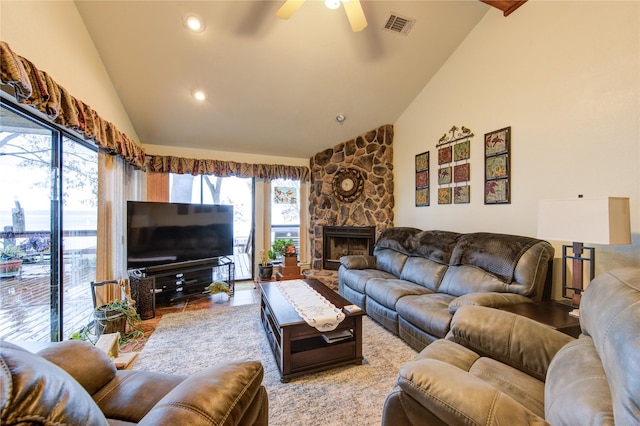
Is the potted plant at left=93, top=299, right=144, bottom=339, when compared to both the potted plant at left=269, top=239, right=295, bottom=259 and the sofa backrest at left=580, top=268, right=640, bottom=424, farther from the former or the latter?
the sofa backrest at left=580, top=268, right=640, bottom=424

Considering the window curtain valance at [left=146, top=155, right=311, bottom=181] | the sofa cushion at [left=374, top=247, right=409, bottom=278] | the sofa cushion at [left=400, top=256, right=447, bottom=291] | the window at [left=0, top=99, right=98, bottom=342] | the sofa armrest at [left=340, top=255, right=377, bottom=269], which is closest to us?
the window at [left=0, top=99, right=98, bottom=342]

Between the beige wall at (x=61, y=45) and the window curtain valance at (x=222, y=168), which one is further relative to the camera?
the window curtain valance at (x=222, y=168)

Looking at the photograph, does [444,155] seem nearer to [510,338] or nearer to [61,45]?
[510,338]

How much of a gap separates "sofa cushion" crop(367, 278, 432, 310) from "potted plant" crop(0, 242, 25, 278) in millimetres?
3037

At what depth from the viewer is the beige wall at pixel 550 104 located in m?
2.00

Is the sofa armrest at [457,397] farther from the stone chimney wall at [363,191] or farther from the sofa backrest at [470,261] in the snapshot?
the stone chimney wall at [363,191]

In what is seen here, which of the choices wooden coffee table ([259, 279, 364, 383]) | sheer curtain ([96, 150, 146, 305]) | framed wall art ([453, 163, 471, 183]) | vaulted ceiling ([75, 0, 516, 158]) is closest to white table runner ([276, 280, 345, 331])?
wooden coffee table ([259, 279, 364, 383])

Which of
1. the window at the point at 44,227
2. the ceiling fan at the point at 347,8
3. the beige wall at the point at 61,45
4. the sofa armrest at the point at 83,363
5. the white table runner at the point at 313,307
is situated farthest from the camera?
the white table runner at the point at 313,307

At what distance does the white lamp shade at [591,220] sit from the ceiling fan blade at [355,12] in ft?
6.80

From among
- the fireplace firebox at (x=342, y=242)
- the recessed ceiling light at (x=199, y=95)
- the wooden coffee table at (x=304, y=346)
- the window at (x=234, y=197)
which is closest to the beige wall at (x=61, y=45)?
the recessed ceiling light at (x=199, y=95)

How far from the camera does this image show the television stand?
11.6ft

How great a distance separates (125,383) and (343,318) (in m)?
1.43

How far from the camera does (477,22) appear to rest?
308 centimetres

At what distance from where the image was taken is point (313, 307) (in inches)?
90.7
